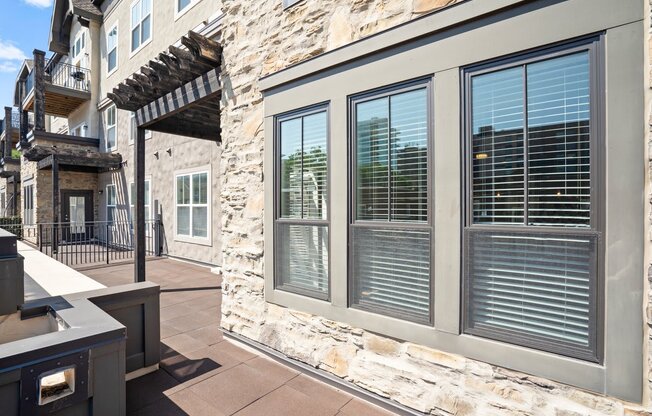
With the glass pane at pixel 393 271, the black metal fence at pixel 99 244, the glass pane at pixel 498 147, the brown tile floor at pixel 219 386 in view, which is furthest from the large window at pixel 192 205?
the glass pane at pixel 498 147

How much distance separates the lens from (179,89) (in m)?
4.73

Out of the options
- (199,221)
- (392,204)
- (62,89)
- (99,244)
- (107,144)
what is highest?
(62,89)

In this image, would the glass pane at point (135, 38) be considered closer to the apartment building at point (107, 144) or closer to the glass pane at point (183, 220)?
the apartment building at point (107, 144)

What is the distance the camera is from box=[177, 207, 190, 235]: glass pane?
30.7 ft

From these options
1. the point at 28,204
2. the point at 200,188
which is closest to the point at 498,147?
the point at 200,188

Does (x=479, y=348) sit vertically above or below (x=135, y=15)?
below

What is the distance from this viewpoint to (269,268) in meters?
3.68

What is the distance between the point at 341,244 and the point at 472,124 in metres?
1.46

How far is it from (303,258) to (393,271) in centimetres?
105

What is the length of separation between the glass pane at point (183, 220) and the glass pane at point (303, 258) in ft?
21.7

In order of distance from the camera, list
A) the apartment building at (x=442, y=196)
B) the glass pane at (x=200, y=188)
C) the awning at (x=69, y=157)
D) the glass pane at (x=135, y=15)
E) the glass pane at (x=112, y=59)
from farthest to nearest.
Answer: the glass pane at (x=112, y=59)
the awning at (x=69, y=157)
the glass pane at (x=135, y=15)
the glass pane at (x=200, y=188)
the apartment building at (x=442, y=196)

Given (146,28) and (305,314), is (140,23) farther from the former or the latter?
(305,314)

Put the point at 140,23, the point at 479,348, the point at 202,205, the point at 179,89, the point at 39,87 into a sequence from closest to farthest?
the point at 479,348
the point at 179,89
the point at 202,205
the point at 140,23
the point at 39,87

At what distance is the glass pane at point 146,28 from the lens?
10.2 m
